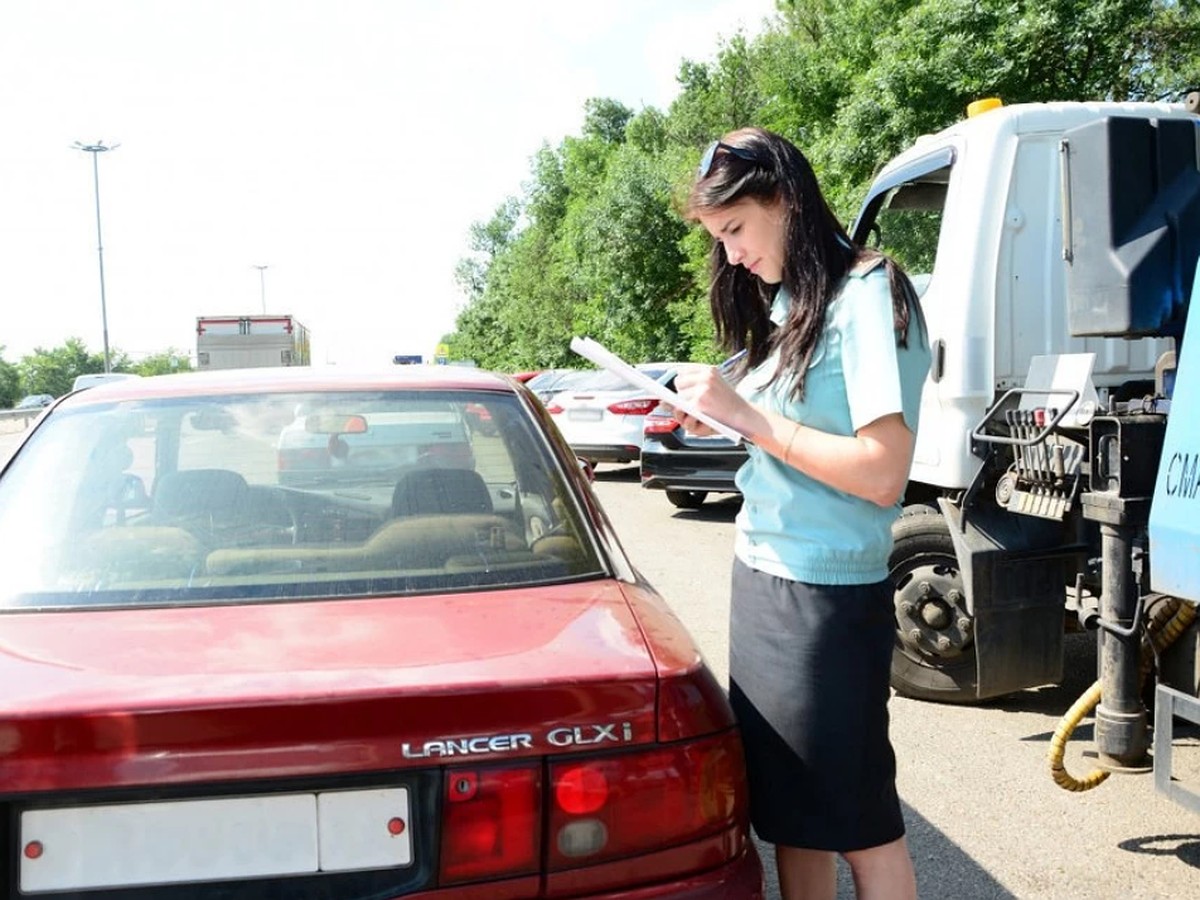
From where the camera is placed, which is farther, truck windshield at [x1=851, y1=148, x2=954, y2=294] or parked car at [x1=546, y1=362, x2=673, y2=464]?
parked car at [x1=546, y1=362, x2=673, y2=464]

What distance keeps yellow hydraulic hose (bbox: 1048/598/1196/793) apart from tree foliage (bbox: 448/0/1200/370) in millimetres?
1675

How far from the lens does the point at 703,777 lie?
195 cm

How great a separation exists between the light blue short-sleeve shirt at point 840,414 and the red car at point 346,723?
→ 0.95ft

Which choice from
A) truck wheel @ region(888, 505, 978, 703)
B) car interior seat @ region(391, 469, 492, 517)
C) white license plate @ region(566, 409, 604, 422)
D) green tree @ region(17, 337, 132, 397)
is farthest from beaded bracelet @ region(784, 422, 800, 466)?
green tree @ region(17, 337, 132, 397)

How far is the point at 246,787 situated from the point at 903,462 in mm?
1222

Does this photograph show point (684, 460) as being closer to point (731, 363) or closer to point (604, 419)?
point (604, 419)

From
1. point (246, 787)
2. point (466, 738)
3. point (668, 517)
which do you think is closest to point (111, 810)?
point (246, 787)

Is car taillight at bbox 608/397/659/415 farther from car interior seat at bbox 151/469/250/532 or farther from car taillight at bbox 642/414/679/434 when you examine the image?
car interior seat at bbox 151/469/250/532

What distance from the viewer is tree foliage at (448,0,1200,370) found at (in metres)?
17.0

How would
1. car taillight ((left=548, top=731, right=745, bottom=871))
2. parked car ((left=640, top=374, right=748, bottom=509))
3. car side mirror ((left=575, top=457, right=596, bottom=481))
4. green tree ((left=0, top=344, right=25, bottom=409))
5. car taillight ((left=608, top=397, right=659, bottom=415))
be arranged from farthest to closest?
green tree ((left=0, top=344, right=25, bottom=409))
car taillight ((left=608, top=397, right=659, bottom=415))
parked car ((left=640, top=374, right=748, bottom=509))
car side mirror ((left=575, top=457, right=596, bottom=481))
car taillight ((left=548, top=731, right=745, bottom=871))

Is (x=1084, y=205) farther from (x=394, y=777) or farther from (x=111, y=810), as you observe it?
(x=111, y=810)

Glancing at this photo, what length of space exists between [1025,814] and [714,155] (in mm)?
2932

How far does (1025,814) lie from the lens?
4.10 metres

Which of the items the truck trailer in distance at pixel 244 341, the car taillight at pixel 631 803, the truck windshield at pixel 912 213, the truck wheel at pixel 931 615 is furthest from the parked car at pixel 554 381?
the car taillight at pixel 631 803
